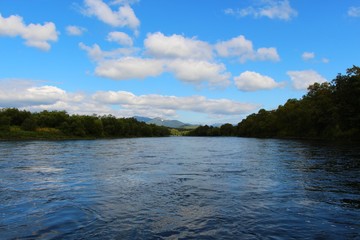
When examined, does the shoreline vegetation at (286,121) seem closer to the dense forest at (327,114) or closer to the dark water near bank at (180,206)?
the dense forest at (327,114)

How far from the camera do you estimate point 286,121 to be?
447 ft

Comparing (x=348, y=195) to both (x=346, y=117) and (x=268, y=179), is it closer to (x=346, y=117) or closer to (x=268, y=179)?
(x=268, y=179)

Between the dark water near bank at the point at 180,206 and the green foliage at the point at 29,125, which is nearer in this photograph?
the dark water near bank at the point at 180,206

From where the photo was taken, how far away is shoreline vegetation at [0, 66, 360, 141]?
80.1 m

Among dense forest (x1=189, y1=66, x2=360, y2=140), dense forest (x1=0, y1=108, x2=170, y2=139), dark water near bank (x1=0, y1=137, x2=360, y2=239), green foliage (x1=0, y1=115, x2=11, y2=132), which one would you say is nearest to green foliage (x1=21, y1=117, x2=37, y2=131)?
dense forest (x1=0, y1=108, x2=170, y2=139)

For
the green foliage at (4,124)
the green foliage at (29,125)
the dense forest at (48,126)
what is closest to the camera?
the green foliage at (4,124)

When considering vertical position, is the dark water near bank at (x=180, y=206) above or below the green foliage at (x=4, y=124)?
below

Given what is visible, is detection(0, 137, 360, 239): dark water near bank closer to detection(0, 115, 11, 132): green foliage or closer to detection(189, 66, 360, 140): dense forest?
detection(189, 66, 360, 140): dense forest

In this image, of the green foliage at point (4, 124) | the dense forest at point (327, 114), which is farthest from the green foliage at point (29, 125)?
the dense forest at point (327, 114)

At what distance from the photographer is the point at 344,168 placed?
25.3m

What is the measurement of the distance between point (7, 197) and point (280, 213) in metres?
11.7

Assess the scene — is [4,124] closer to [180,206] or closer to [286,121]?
[286,121]

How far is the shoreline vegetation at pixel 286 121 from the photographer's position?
8012cm

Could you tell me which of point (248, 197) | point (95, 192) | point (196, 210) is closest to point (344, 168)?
point (248, 197)
